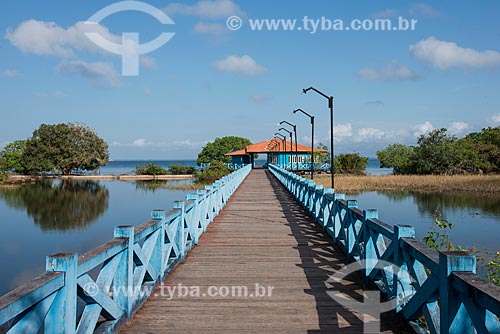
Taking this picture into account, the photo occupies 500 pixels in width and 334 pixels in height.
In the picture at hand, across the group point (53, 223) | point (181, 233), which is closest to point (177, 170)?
point (53, 223)

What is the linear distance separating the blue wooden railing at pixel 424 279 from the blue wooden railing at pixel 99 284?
95.8 inches

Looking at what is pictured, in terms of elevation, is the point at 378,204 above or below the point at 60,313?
below

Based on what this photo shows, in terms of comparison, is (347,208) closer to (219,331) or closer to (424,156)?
(219,331)

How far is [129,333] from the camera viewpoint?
3957mm

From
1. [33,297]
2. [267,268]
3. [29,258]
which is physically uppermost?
[33,297]

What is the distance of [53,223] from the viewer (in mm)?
23609

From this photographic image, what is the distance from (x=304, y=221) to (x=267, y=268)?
15.9 feet

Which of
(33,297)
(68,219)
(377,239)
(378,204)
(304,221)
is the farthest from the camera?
(378,204)

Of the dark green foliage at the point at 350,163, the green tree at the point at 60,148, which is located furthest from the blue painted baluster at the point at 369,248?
the green tree at the point at 60,148

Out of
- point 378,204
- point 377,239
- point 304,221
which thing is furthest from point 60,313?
point 378,204

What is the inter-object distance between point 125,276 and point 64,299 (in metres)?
1.30

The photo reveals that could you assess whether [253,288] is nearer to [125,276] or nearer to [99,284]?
[125,276]

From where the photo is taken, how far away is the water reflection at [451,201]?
2447 centimetres

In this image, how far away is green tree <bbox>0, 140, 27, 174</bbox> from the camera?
221 feet
